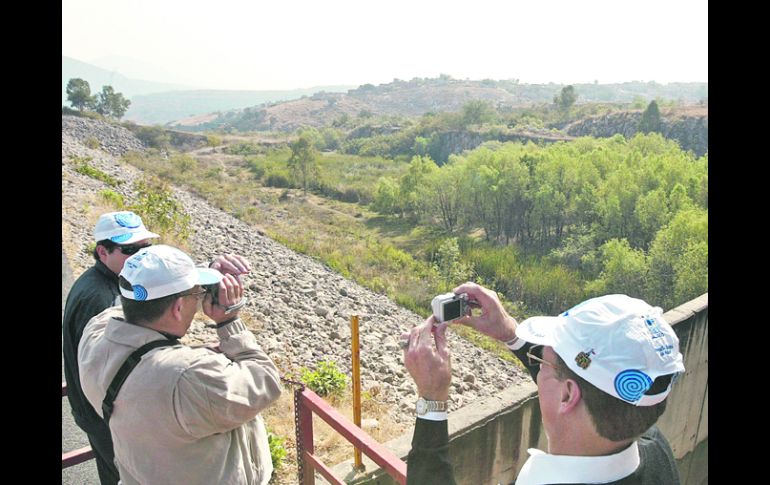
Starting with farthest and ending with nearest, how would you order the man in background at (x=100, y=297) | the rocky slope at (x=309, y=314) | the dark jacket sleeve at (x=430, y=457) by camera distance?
the rocky slope at (x=309, y=314), the man in background at (x=100, y=297), the dark jacket sleeve at (x=430, y=457)

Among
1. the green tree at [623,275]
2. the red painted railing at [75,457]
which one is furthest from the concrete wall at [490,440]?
the green tree at [623,275]

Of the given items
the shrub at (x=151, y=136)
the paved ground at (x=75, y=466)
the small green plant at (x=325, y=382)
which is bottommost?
the small green plant at (x=325, y=382)

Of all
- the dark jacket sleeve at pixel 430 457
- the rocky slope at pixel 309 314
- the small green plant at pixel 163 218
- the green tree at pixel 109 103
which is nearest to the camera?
the dark jacket sleeve at pixel 430 457

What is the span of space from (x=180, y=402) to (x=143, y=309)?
40 cm

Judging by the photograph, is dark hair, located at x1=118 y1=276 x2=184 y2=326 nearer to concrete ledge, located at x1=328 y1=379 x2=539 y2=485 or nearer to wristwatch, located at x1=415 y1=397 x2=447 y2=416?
wristwatch, located at x1=415 y1=397 x2=447 y2=416

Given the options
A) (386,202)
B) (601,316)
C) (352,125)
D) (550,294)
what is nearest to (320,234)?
(386,202)

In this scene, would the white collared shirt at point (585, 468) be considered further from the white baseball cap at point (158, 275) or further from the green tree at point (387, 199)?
the green tree at point (387, 199)

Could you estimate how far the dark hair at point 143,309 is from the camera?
80.0 inches

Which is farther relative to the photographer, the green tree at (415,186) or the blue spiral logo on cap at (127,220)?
the green tree at (415,186)

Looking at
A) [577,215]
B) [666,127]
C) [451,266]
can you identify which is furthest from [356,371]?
[666,127]

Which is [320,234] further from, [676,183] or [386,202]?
[676,183]

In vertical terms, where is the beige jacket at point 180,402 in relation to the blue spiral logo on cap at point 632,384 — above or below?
below

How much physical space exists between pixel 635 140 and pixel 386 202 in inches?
566

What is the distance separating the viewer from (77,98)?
56188 mm
